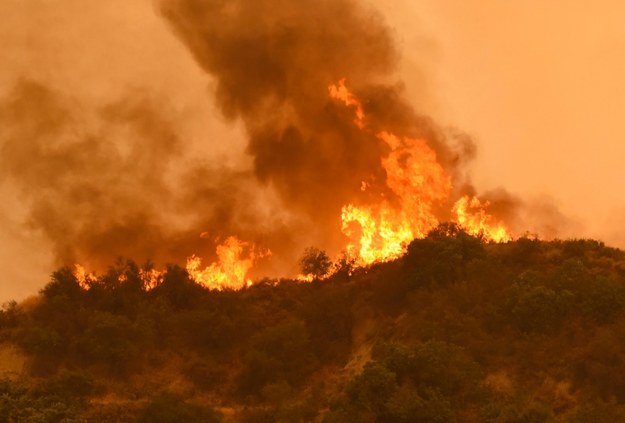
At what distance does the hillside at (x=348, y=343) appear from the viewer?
127 ft

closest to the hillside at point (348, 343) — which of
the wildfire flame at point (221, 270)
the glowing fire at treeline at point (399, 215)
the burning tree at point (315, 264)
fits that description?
the wildfire flame at point (221, 270)

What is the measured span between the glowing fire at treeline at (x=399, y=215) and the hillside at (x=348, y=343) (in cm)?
298

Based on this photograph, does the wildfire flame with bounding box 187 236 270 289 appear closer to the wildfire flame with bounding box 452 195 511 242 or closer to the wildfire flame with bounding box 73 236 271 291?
the wildfire flame with bounding box 73 236 271 291

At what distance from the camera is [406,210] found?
59.3 m

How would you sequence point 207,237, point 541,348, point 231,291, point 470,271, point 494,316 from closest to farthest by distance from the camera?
point 541,348
point 494,316
point 470,271
point 231,291
point 207,237

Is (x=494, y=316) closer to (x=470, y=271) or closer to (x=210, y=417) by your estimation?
(x=470, y=271)

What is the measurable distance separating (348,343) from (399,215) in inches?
492

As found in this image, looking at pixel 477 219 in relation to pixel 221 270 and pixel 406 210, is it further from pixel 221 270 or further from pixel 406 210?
pixel 221 270

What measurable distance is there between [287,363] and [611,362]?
17077 millimetres

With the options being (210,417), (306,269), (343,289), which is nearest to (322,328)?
(343,289)

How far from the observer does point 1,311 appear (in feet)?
177

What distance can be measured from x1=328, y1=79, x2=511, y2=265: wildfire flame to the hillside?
3144 mm

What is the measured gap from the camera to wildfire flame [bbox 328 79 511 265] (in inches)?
2319

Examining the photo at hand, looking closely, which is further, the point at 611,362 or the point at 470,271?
the point at 470,271
